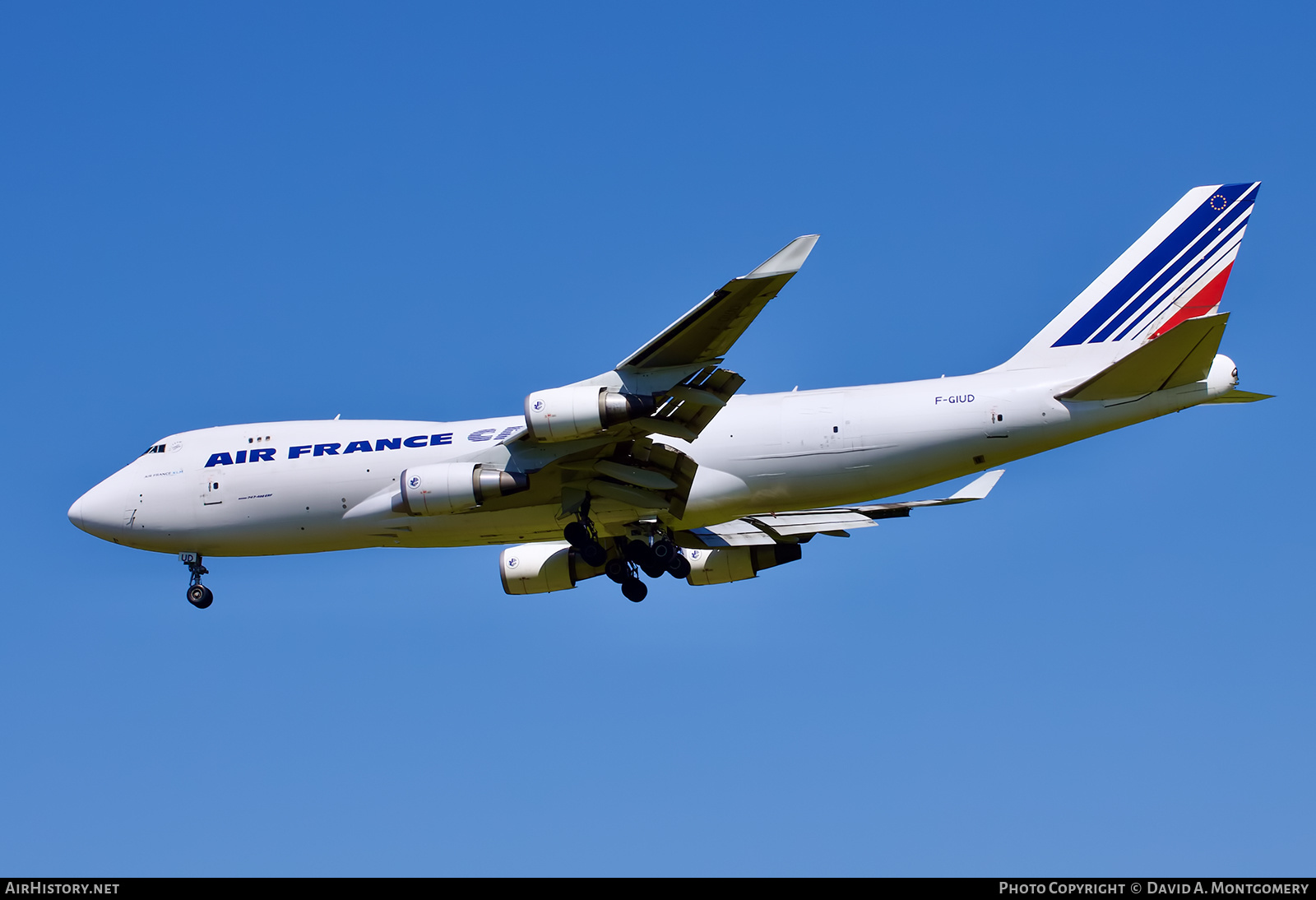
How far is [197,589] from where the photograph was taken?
26297mm

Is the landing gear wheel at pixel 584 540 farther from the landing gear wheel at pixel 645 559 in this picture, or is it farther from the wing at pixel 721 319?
the wing at pixel 721 319

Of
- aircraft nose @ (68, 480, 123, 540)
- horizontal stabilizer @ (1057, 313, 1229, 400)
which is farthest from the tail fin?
aircraft nose @ (68, 480, 123, 540)

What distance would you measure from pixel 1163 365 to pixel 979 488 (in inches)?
215

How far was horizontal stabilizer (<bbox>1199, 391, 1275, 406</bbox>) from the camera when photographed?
22.0 meters

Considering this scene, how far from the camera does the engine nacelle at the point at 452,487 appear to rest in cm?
2241

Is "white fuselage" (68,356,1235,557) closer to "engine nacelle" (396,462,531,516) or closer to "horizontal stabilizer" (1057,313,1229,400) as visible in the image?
"horizontal stabilizer" (1057,313,1229,400)

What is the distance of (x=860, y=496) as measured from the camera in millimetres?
23719

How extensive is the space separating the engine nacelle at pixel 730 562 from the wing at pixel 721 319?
309 inches

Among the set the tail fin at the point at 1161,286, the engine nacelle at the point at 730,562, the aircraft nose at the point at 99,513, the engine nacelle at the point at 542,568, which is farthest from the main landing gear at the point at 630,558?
the aircraft nose at the point at 99,513

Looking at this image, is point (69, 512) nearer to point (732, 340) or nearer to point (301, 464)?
point (301, 464)

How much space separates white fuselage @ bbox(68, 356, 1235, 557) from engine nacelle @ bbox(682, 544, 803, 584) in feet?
10.1

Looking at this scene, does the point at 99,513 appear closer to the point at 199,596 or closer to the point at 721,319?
the point at 199,596

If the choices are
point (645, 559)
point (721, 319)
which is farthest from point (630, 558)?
point (721, 319)
